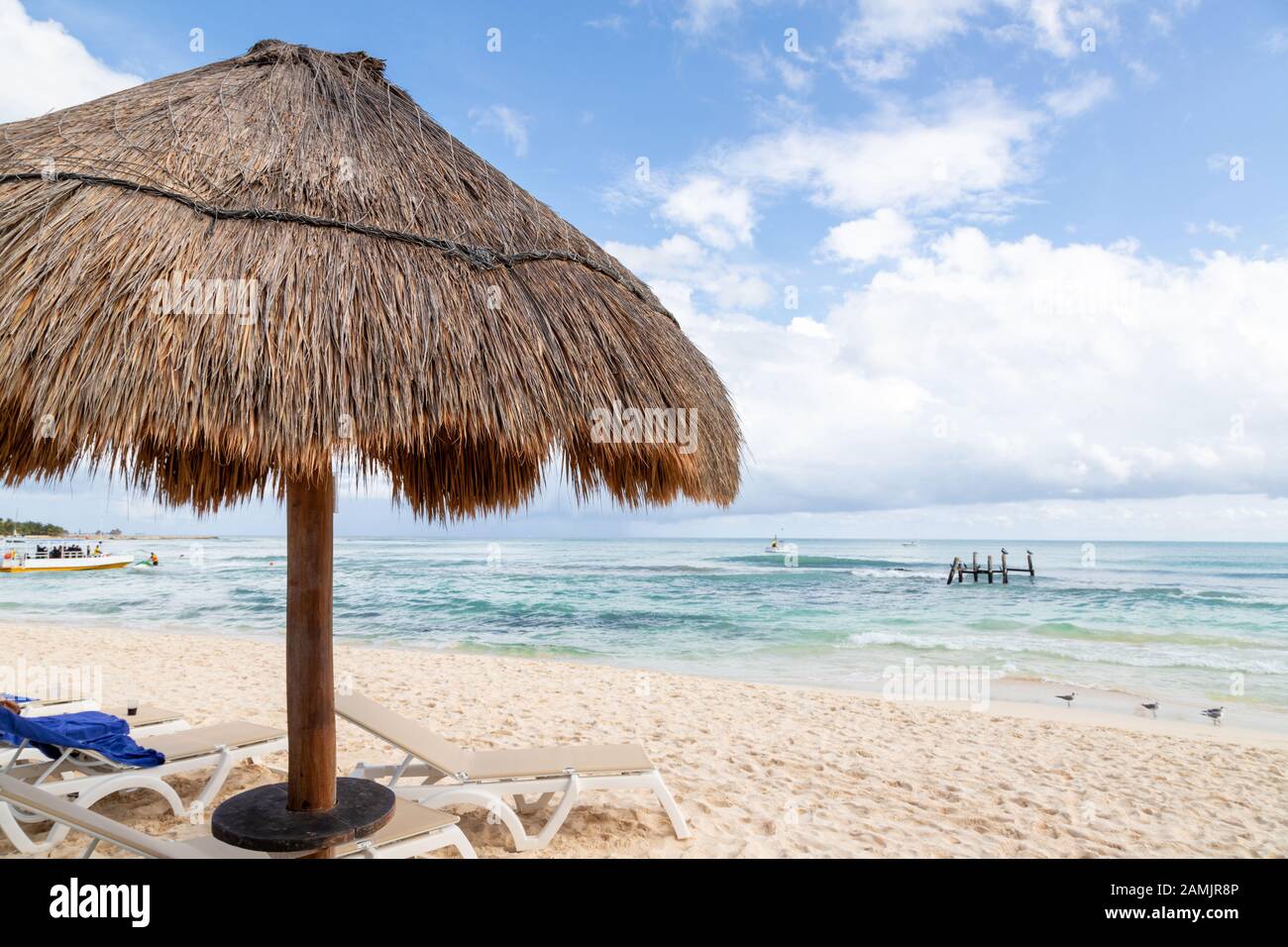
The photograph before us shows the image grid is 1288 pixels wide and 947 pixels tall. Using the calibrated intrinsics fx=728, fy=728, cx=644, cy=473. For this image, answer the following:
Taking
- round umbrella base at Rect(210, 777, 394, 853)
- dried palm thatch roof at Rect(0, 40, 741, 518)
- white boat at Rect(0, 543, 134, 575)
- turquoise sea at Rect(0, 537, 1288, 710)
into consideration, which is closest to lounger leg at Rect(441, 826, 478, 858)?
round umbrella base at Rect(210, 777, 394, 853)

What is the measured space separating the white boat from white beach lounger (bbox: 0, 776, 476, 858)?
28297 mm

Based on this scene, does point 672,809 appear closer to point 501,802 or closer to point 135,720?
point 501,802

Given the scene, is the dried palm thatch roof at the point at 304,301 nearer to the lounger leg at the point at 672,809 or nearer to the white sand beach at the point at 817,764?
the lounger leg at the point at 672,809

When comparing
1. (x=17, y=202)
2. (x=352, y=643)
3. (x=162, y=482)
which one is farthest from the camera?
(x=352, y=643)

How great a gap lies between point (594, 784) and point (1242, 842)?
3.80 meters

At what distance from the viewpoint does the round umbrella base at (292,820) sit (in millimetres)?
2387

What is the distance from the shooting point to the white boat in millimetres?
23984

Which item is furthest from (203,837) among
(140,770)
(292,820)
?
(140,770)

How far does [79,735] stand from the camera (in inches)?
125

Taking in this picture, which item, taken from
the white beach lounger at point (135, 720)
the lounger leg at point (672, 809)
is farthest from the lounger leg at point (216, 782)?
the lounger leg at point (672, 809)

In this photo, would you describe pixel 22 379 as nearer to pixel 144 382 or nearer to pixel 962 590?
pixel 144 382

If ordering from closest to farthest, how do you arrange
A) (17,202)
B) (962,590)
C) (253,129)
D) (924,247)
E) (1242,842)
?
(17,202) < (253,129) < (1242,842) < (924,247) < (962,590)

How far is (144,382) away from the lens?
188 centimetres
